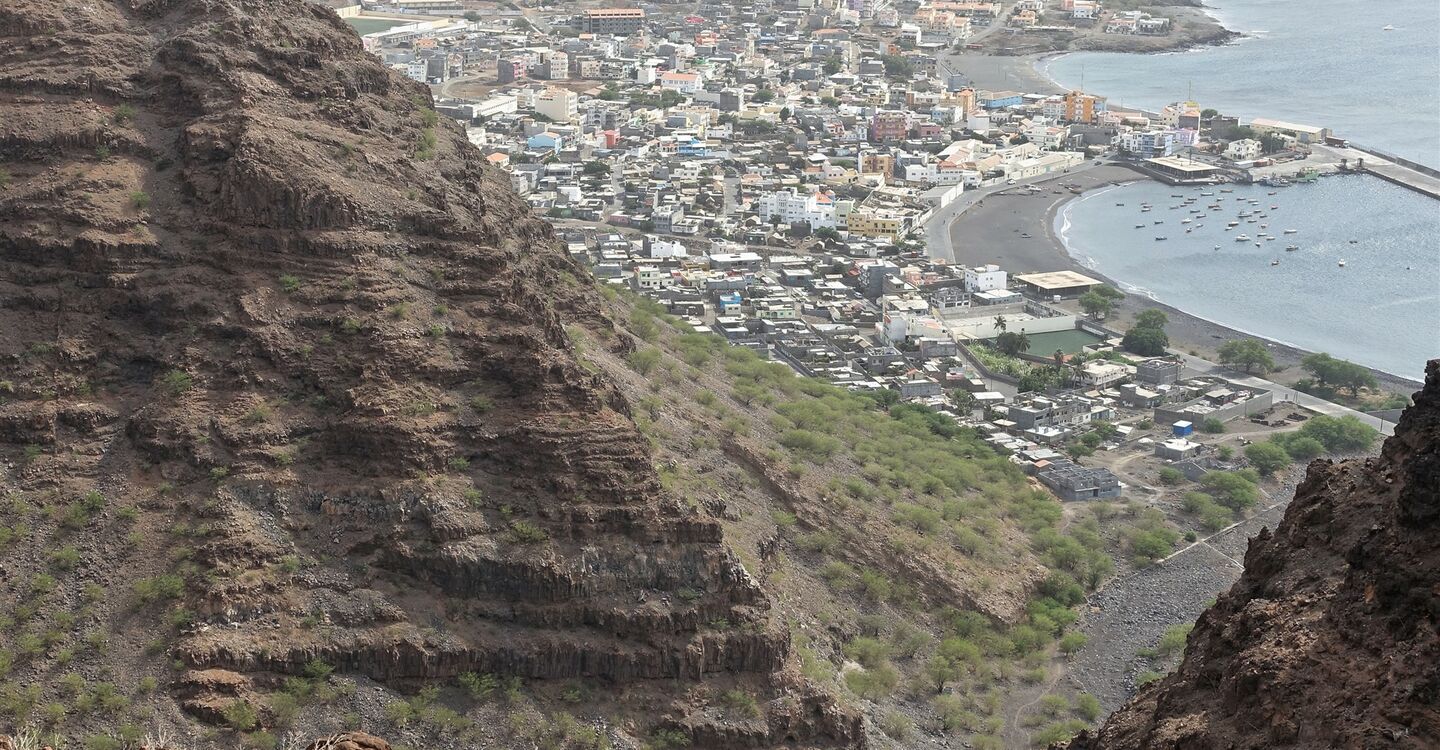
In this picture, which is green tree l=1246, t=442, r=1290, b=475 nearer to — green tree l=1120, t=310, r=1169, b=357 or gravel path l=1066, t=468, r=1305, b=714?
gravel path l=1066, t=468, r=1305, b=714

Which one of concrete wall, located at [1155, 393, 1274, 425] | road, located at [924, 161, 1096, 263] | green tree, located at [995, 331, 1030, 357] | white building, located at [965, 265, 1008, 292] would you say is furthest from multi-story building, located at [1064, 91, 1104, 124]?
concrete wall, located at [1155, 393, 1274, 425]

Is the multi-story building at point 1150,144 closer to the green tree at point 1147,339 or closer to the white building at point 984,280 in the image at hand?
the white building at point 984,280

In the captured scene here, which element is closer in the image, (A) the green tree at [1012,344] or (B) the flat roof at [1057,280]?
(A) the green tree at [1012,344]

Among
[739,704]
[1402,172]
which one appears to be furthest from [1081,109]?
[739,704]

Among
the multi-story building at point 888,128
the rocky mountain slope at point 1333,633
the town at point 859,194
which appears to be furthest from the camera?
the multi-story building at point 888,128

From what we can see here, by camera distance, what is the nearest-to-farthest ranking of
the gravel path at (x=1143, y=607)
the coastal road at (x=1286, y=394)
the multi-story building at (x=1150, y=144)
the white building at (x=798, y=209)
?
the gravel path at (x=1143, y=607), the coastal road at (x=1286, y=394), the white building at (x=798, y=209), the multi-story building at (x=1150, y=144)

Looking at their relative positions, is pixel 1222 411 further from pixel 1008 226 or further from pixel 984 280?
pixel 1008 226

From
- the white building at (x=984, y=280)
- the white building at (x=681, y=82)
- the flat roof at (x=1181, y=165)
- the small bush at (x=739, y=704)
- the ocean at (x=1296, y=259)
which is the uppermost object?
the small bush at (x=739, y=704)

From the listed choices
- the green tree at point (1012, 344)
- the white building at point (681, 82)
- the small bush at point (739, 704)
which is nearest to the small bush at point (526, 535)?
the small bush at point (739, 704)
